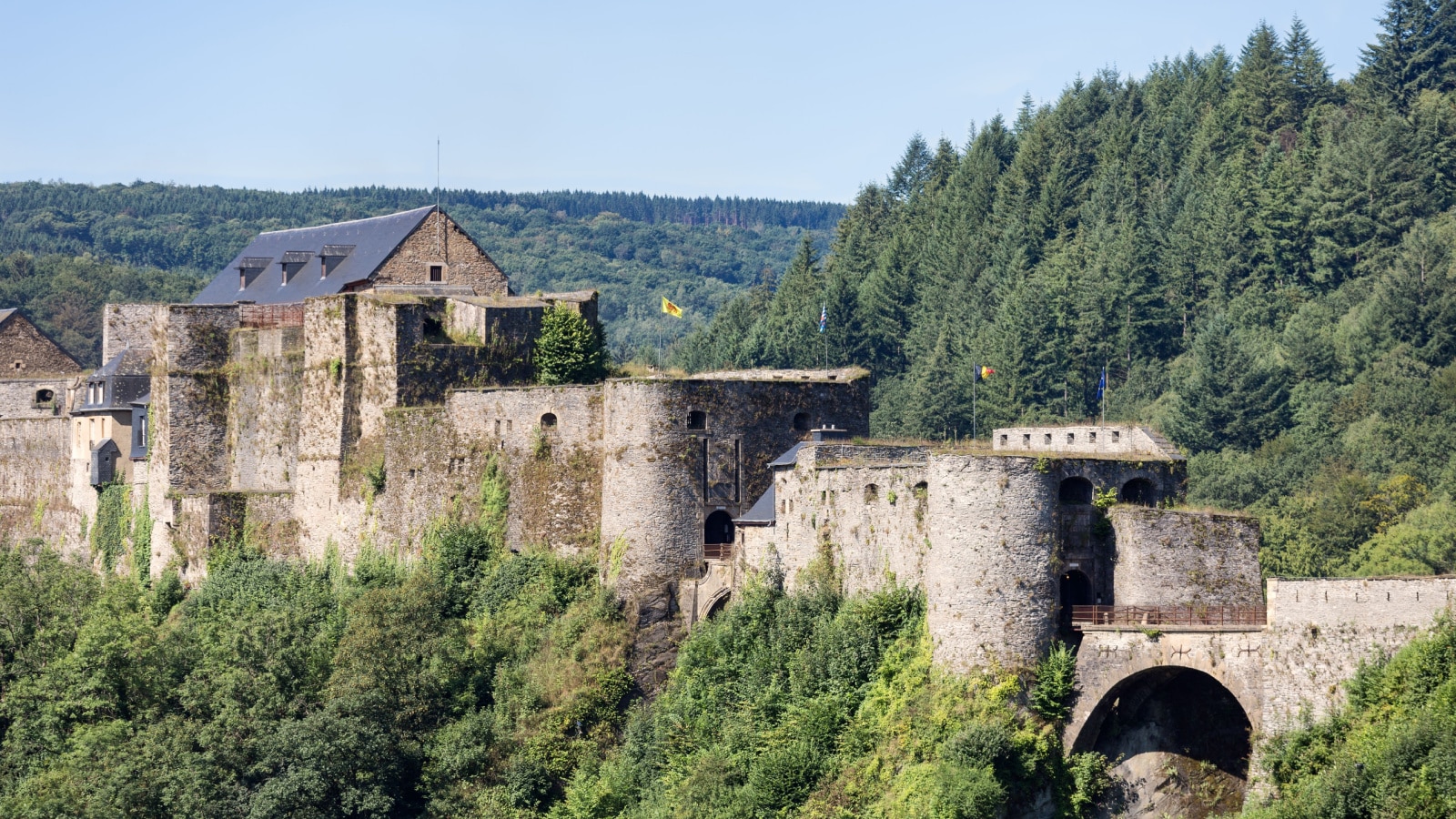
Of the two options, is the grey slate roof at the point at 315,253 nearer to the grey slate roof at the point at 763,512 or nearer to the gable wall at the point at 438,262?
the gable wall at the point at 438,262

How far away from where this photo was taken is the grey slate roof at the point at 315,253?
71938 mm

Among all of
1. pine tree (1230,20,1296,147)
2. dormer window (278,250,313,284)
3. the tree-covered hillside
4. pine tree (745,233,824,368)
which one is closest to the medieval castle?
dormer window (278,250,313,284)

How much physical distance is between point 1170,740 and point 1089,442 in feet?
31.5

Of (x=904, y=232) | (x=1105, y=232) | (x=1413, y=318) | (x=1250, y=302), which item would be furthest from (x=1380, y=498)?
(x=904, y=232)

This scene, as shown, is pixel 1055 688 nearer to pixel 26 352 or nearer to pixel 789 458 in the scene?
pixel 789 458

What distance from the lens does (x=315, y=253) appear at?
7600 centimetres

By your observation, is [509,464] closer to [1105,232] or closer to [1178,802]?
[1178,802]

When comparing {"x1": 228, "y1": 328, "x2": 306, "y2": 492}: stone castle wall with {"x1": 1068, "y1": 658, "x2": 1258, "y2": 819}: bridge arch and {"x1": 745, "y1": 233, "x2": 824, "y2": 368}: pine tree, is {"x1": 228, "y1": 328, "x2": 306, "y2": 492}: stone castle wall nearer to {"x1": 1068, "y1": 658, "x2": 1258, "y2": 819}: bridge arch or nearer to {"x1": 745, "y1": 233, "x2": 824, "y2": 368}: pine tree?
{"x1": 1068, "y1": 658, "x2": 1258, "y2": 819}: bridge arch

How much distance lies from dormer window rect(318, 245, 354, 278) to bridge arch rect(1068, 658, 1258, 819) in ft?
121

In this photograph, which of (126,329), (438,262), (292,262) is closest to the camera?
(438,262)

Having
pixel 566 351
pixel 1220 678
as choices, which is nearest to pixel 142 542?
pixel 566 351

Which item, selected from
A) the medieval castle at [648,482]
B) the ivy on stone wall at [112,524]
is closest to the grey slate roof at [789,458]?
the medieval castle at [648,482]

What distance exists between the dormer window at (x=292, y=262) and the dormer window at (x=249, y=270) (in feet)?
6.70

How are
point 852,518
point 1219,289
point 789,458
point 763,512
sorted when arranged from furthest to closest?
point 1219,289
point 763,512
point 789,458
point 852,518
